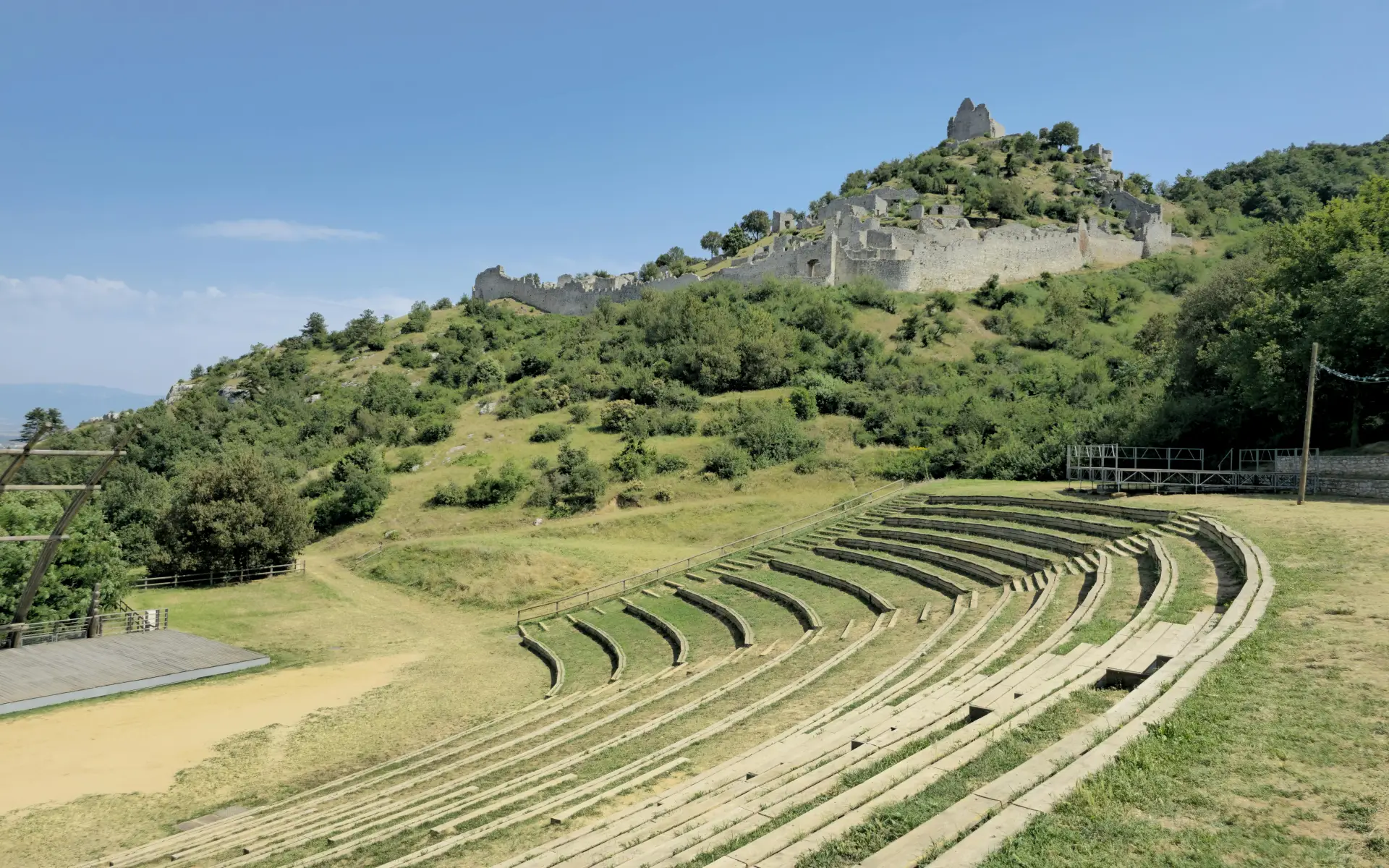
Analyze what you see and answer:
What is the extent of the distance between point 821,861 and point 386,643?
745 inches

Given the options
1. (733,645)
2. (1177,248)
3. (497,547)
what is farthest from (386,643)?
(1177,248)

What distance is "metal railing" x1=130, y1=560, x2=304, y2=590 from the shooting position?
2883 cm

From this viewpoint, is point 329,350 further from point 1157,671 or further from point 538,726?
point 1157,671

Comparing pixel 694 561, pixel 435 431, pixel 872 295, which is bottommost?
pixel 694 561

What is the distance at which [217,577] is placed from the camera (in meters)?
29.8

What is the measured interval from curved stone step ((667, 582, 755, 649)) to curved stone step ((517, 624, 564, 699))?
12.4 feet

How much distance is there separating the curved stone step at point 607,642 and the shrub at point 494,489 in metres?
13.9

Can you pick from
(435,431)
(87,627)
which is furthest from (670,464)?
(87,627)

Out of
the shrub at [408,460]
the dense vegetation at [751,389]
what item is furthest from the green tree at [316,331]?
the shrub at [408,460]

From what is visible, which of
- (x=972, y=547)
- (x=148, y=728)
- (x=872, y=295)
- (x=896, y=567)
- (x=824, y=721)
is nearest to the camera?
(x=824, y=721)

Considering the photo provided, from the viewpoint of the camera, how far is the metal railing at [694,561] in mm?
24438

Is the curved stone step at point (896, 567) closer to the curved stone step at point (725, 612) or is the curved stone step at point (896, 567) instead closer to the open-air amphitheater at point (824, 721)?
the open-air amphitheater at point (824, 721)

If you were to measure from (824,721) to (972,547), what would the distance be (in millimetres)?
11771

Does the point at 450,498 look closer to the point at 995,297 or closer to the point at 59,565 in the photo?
the point at 59,565
